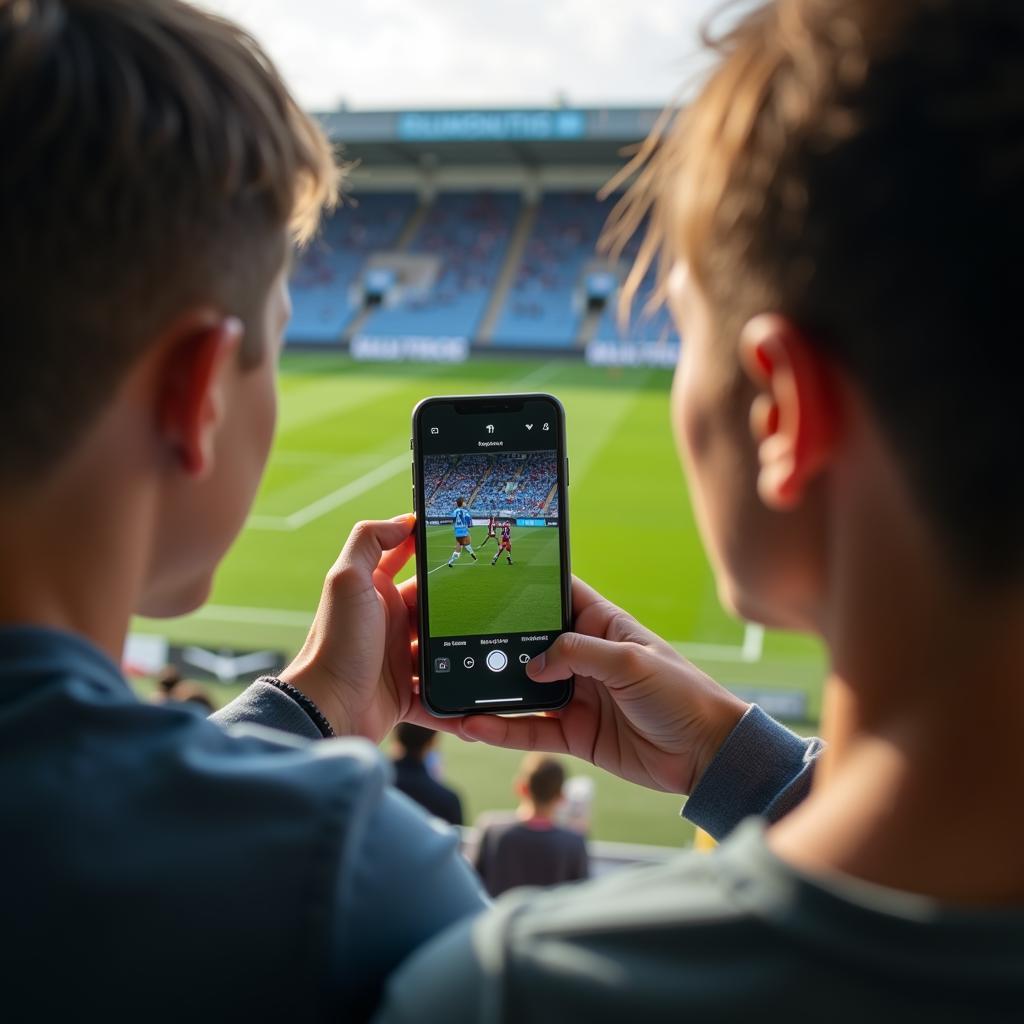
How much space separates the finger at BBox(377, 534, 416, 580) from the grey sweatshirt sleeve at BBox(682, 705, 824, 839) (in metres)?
0.73

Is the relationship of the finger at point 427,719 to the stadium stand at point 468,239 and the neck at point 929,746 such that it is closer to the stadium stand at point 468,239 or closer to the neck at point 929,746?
the neck at point 929,746

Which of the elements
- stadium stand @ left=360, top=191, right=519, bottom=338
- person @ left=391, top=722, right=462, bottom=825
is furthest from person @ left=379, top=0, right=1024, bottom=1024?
stadium stand @ left=360, top=191, right=519, bottom=338

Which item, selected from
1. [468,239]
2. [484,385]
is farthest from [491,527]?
[468,239]

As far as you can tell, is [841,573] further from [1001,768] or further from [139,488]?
[139,488]

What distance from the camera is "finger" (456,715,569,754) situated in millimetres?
2098

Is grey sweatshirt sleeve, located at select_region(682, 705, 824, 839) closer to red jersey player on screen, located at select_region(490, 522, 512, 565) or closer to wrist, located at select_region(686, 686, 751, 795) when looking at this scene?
wrist, located at select_region(686, 686, 751, 795)

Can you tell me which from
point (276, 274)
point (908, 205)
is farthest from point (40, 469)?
point (908, 205)

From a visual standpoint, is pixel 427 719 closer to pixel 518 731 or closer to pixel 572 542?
pixel 518 731

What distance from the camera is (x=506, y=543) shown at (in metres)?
2.18

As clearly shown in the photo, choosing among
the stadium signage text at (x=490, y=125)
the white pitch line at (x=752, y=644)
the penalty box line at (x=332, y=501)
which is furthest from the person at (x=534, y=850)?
the stadium signage text at (x=490, y=125)

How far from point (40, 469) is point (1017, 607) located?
2.68ft

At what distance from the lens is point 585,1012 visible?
774 millimetres

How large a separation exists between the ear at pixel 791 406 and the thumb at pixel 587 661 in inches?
40.9

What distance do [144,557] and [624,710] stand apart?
103cm
